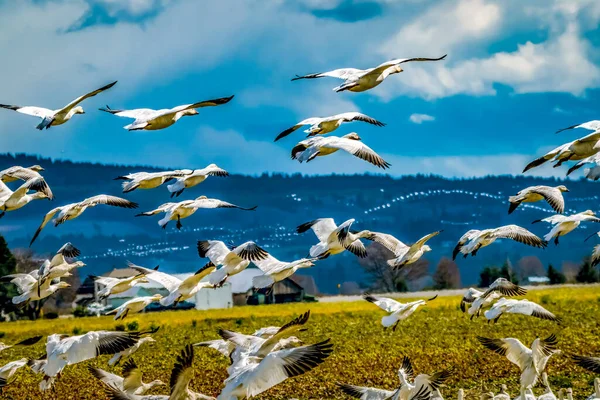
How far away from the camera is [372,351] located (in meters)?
22.6

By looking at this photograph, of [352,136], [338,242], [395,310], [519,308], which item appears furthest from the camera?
[352,136]

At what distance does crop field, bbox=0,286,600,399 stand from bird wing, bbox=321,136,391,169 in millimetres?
4399

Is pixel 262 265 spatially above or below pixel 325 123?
Answer: below

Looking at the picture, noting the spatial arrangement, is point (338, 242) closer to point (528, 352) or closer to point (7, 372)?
point (528, 352)

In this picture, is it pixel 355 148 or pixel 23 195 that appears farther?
pixel 23 195

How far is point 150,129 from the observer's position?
1299 centimetres

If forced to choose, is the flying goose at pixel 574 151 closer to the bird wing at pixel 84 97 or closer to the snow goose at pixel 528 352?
the snow goose at pixel 528 352

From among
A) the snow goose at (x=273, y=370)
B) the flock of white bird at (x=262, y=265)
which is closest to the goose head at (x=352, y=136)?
the flock of white bird at (x=262, y=265)

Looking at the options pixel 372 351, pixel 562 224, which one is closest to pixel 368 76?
pixel 562 224

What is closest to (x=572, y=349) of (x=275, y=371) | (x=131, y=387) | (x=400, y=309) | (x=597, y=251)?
(x=597, y=251)

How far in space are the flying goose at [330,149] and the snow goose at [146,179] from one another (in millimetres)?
1912

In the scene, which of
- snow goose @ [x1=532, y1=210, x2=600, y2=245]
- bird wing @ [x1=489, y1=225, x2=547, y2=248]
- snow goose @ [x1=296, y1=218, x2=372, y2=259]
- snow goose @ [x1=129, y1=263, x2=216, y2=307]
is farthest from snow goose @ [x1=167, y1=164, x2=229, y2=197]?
snow goose @ [x1=532, y1=210, x2=600, y2=245]

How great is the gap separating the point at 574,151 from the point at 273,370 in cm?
597

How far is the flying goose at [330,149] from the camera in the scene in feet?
42.4
